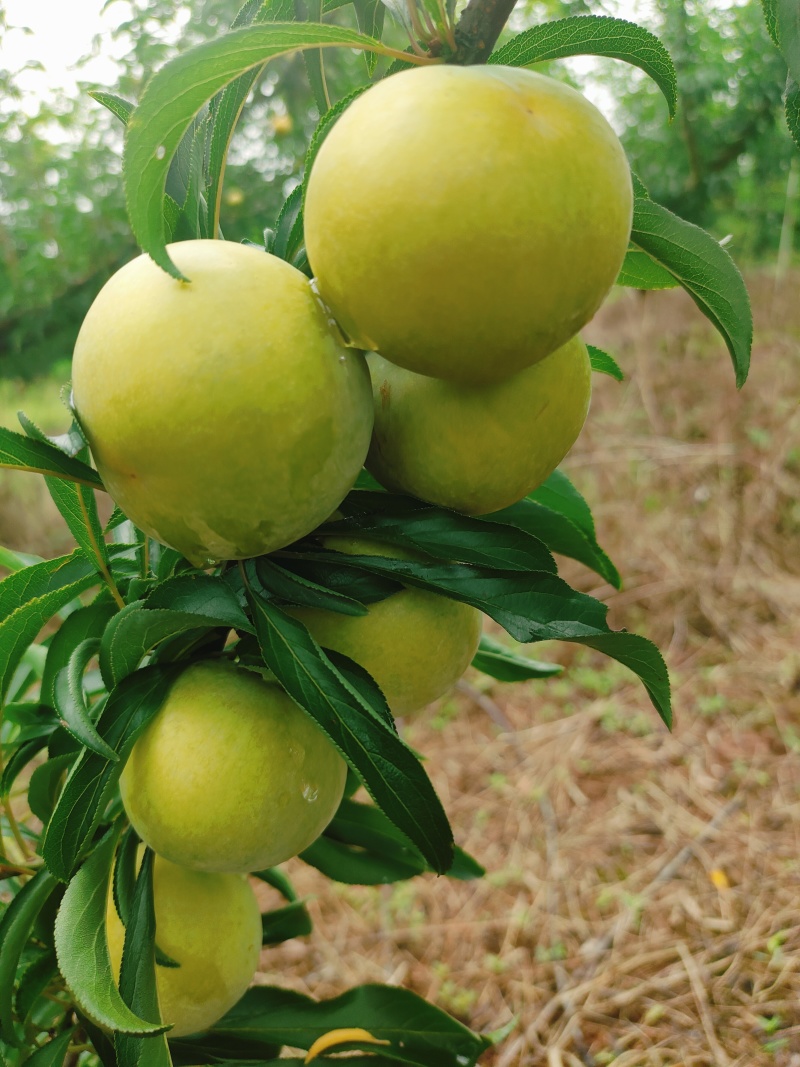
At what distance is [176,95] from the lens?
0.47 metres

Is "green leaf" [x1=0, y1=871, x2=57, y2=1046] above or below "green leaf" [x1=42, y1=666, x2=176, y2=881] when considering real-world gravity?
below

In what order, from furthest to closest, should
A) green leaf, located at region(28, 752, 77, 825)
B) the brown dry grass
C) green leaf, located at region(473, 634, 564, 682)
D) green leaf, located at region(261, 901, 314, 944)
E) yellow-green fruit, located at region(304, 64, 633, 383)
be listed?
the brown dry grass → green leaf, located at region(261, 901, 314, 944) → green leaf, located at region(473, 634, 564, 682) → green leaf, located at region(28, 752, 77, 825) → yellow-green fruit, located at region(304, 64, 633, 383)

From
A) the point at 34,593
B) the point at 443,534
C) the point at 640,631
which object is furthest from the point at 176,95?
the point at 640,631

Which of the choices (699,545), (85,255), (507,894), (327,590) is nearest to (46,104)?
(85,255)

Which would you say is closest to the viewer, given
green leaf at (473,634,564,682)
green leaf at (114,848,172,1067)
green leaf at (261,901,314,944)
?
green leaf at (114,848,172,1067)

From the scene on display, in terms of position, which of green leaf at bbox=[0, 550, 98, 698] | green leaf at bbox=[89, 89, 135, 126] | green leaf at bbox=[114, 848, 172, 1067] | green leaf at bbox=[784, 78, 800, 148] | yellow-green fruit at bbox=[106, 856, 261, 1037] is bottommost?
yellow-green fruit at bbox=[106, 856, 261, 1037]

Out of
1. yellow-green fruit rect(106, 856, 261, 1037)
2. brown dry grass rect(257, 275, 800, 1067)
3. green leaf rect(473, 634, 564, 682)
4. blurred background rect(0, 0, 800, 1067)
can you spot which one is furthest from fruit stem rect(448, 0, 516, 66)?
blurred background rect(0, 0, 800, 1067)

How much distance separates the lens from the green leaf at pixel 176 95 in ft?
1.49

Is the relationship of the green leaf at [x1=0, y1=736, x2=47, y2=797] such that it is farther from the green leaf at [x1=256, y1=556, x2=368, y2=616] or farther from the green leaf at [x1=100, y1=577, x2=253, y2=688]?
the green leaf at [x1=256, y1=556, x2=368, y2=616]

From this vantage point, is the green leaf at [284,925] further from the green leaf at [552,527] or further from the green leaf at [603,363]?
the green leaf at [603,363]

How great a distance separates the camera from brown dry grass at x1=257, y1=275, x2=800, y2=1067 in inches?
60.8

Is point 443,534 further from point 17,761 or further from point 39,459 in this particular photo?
point 17,761

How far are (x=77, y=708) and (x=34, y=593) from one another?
0.65 feet

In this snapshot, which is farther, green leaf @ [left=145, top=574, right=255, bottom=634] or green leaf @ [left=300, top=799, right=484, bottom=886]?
green leaf @ [left=300, top=799, right=484, bottom=886]
